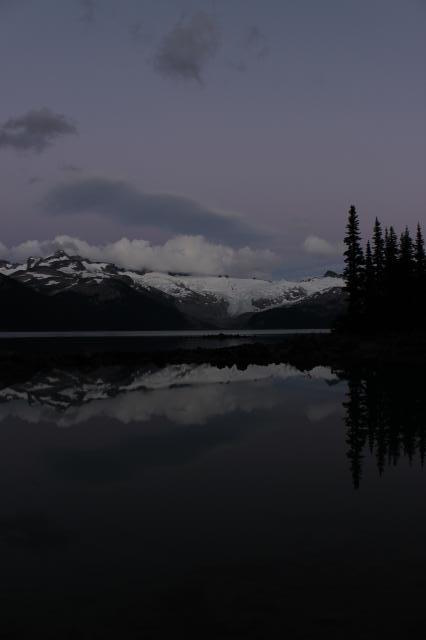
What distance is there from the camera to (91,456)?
1795cm

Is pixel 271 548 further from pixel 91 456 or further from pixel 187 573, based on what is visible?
pixel 91 456

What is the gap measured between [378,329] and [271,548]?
7722cm

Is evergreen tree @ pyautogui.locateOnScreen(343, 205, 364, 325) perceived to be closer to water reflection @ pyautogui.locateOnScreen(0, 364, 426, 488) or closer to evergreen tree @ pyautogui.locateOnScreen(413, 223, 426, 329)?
evergreen tree @ pyautogui.locateOnScreen(413, 223, 426, 329)

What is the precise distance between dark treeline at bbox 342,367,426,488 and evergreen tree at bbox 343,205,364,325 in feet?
158

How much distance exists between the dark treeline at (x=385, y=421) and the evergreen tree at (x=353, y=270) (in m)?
48.1

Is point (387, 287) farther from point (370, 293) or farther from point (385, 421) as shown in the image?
point (385, 421)

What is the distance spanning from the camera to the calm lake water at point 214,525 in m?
7.66

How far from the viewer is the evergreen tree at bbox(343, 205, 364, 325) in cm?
8669

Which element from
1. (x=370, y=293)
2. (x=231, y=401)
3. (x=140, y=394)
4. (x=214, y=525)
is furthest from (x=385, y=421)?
(x=370, y=293)

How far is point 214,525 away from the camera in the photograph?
11.3 meters

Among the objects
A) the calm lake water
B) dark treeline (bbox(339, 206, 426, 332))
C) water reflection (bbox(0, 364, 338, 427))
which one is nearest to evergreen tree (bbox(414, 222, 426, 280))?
dark treeline (bbox(339, 206, 426, 332))

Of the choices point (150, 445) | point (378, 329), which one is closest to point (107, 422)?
point (150, 445)

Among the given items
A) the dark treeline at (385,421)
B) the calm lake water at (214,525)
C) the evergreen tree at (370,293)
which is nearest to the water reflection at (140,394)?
the calm lake water at (214,525)

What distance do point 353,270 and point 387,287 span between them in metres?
5.96
